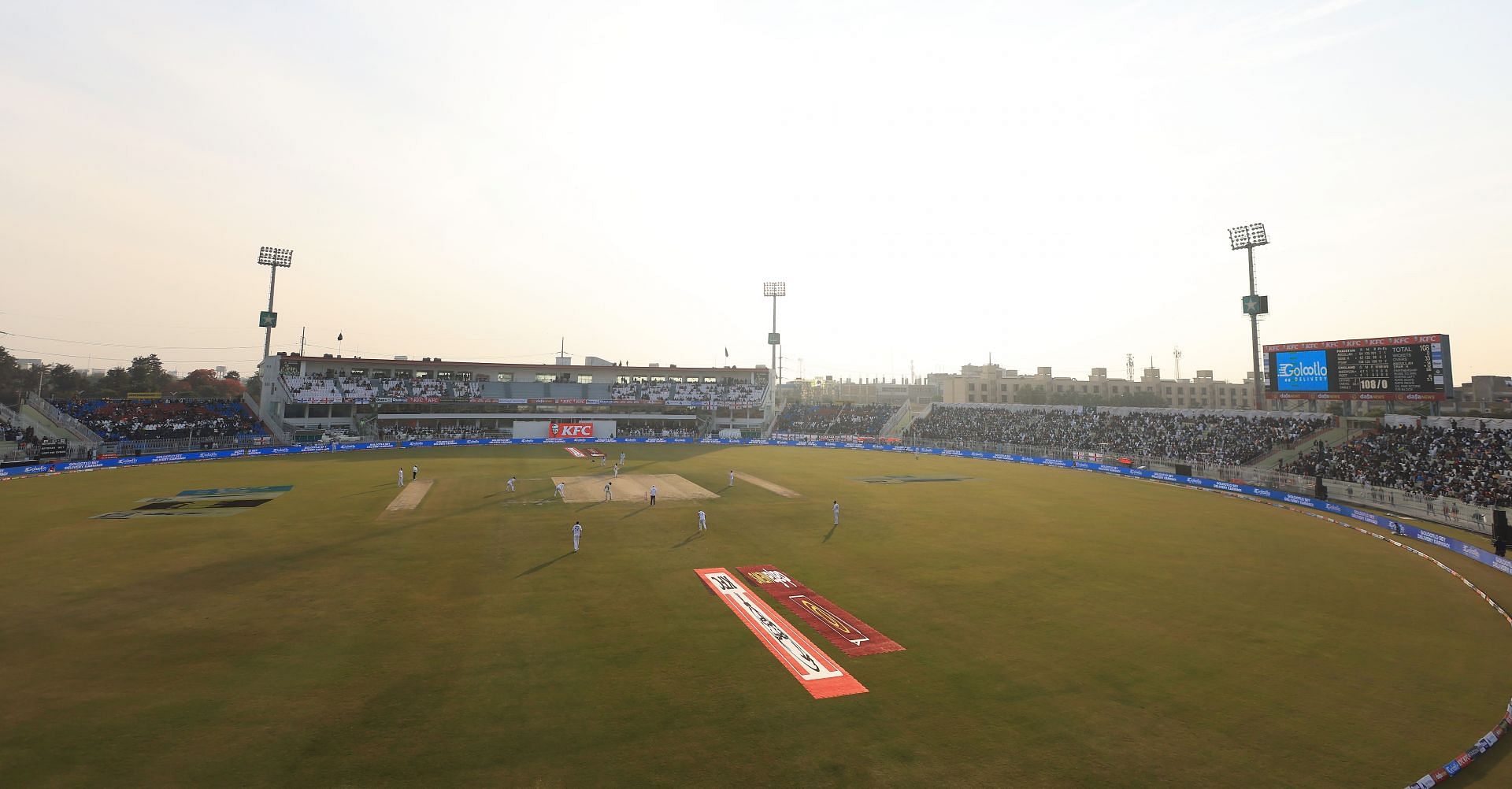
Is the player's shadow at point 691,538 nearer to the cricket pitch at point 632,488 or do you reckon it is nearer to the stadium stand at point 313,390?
the cricket pitch at point 632,488

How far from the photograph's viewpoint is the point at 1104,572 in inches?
877

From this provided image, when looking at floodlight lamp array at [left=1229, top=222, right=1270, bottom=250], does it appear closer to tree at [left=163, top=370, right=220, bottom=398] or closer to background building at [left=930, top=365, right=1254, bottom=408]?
background building at [left=930, top=365, right=1254, bottom=408]

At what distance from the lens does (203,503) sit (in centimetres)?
3450

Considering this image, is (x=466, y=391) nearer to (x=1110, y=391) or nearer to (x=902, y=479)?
(x=902, y=479)

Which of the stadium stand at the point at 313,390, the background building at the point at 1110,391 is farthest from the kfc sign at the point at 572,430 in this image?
the background building at the point at 1110,391

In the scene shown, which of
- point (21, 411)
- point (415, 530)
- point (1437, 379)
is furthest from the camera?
point (21, 411)

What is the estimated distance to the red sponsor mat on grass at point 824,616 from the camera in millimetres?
15598

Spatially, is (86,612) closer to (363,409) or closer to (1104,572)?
(1104,572)

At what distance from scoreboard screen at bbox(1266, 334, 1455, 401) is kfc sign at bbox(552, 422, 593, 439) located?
246 ft

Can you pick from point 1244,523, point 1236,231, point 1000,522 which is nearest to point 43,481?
point 1000,522

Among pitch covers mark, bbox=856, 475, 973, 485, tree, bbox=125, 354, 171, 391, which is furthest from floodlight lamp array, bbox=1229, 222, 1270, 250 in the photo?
tree, bbox=125, 354, 171, 391

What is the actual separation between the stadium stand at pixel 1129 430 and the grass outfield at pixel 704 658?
25.7 m

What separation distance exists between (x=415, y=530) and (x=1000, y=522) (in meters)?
28.5

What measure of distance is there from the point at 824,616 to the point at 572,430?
73263mm
